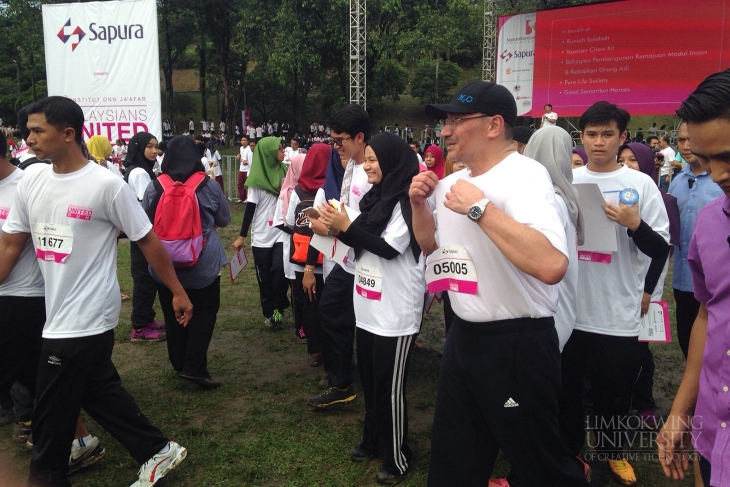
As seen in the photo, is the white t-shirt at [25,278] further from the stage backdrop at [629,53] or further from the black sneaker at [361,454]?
the stage backdrop at [629,53]

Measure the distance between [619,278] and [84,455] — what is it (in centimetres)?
335

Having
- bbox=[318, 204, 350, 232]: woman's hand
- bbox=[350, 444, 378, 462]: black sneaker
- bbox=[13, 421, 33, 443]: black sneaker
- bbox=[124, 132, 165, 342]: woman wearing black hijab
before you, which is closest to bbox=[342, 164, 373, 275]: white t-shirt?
bbox=[318, 204, 350, 232]: woman's hand

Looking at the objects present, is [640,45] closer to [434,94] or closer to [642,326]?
[642,326]

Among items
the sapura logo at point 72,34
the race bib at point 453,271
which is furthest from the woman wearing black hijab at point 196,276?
the sapura logo at point 72,34

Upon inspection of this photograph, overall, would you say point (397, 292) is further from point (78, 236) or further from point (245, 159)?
point (245, 159)

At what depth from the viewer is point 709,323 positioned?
181cm

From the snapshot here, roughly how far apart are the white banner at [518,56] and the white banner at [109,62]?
13158mm

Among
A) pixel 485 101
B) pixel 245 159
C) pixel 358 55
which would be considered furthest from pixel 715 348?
pixel 358 55

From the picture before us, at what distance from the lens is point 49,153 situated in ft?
9.56

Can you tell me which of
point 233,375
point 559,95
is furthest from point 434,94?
point 233,375

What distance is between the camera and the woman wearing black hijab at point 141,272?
5691 mm

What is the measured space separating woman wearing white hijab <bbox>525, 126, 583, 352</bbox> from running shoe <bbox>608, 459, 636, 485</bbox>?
3.33 feet

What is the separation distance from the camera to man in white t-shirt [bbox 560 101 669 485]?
321cm

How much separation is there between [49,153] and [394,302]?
77.3 inches
